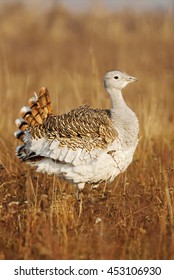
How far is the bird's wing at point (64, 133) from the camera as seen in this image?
4488mm

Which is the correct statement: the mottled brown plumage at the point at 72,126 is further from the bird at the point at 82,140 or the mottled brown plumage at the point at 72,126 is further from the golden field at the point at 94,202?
the golden field at the point at 94,202

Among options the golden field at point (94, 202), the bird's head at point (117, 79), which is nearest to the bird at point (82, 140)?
the bird's head at point (117, 79)

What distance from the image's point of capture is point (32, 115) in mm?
4777

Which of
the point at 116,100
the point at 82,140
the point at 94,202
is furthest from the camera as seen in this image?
the point at 116,100

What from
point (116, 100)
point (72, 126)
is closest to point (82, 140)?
point (72, 126)

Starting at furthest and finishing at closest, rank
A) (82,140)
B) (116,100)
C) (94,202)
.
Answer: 1. (116,100)
2. (82,140)
3. (94,202)

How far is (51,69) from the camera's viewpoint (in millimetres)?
11914

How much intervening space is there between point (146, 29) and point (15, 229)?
12.2 m

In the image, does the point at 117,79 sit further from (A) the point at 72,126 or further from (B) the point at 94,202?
(B) the point at 94,202

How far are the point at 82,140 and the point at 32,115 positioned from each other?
440 millimetres

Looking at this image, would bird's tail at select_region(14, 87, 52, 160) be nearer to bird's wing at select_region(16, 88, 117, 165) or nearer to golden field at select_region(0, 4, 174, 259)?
bird's wing at select_region(16, 88, 117, 165)

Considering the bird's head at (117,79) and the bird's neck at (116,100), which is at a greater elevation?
the bird's head at (117,79)

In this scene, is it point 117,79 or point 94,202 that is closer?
point 94,202
